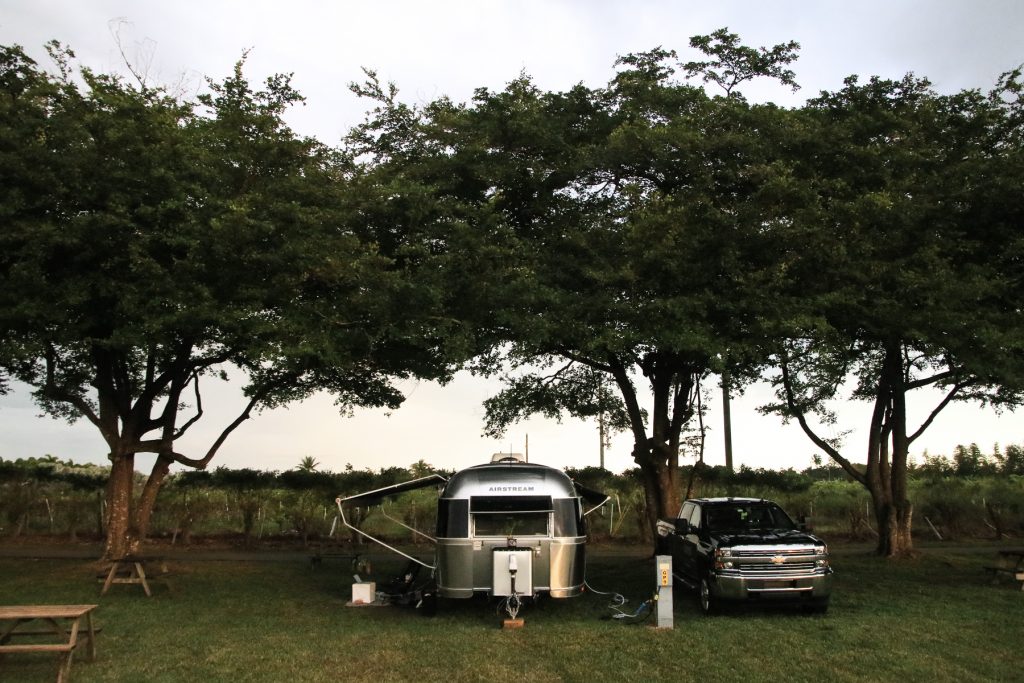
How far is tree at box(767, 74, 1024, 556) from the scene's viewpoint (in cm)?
1507

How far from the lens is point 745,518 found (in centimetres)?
1477

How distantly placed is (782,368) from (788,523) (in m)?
6.01

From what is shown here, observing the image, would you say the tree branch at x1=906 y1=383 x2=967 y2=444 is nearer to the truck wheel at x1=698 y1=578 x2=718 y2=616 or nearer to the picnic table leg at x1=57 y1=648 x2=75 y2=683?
the truck wheel at x1=698 y1=578 x2=718 y2=616

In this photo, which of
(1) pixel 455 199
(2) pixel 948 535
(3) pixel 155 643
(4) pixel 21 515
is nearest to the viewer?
(3) pixel 155 643

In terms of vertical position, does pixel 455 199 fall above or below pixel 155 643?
A: above

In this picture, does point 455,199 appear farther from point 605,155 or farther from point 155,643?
point 155,643

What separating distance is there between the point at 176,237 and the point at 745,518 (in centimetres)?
Result: 1093

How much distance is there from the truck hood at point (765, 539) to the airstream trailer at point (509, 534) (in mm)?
2255

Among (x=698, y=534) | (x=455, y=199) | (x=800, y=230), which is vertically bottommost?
(x=698, y=534)

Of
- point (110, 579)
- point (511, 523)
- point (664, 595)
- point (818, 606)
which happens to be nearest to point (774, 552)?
point (818, 606)

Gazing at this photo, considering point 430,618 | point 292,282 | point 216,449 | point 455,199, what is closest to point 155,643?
point 430,618

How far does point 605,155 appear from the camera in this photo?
1716 cm

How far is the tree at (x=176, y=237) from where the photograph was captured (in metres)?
14.2

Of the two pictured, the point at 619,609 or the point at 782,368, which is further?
the point at 782,368
